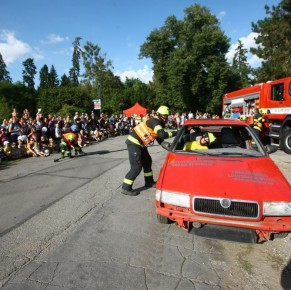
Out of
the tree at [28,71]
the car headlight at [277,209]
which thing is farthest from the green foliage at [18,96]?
the car headlight at [277,209]

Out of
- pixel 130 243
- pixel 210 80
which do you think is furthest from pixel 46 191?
pixel 210 80

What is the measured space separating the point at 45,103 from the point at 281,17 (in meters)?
28.8

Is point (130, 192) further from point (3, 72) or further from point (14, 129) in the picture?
point (3, 72)

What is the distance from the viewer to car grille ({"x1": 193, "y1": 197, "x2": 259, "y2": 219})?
3.32 metres

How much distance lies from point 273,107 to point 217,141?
833 centimetres

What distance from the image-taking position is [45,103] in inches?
1551

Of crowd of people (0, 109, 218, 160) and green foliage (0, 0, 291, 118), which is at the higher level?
green foliage (0, 0, 291, 118)

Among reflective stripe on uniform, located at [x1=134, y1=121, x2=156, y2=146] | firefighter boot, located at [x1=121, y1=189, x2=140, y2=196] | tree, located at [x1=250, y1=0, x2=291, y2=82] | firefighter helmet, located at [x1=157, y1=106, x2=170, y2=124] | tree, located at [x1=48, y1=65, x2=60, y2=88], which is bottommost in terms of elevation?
firefighter boot, located at [x1=121, y1=189, x2=140, y2=196]

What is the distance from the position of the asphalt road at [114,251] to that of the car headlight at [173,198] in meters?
0.60

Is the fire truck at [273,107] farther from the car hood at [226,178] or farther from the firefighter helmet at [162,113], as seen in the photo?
the car hood at [226,178]

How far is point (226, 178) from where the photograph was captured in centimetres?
375

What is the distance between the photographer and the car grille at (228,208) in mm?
3316

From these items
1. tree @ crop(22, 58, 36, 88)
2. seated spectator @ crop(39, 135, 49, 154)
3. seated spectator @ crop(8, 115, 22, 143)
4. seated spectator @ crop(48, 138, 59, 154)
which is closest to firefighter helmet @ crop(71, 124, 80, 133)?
seated spectator @ crop(48, 138, 59, 154)

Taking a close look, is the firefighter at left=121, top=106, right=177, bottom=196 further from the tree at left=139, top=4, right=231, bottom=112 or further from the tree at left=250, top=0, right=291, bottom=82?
the tree at left=139, top=4, right=231, bottom=112
